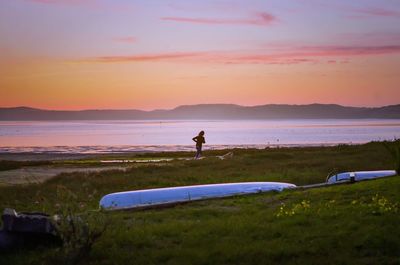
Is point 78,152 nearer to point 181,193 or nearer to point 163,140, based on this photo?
point 163,140

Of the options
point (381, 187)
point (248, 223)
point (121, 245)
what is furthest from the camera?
point (381, 187)

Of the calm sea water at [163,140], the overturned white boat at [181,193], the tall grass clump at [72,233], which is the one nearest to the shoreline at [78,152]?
the calm sea water at [163,140]

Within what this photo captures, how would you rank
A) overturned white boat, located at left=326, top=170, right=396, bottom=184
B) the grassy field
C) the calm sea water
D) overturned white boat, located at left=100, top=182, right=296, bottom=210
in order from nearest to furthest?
the grassy field, overturned white boat, located at left=100, top=182, right=296, bottom=210, overturned white boat, located at left=326, top=170, right=396, bottom=184, the calm sea water

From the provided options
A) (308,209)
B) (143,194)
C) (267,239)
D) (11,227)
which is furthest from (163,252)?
(143,194)

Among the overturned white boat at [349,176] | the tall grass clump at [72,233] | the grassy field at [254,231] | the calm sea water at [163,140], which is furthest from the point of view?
the calm sea water at [163,140]

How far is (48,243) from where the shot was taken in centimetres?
845

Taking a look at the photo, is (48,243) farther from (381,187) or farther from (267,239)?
(381,187)

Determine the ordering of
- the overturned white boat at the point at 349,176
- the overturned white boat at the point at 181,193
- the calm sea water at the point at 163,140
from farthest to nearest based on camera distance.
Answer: the calm sea water at the point at 163,140
the overturned white boat at the point at 349,176
the overturned white boat at the point at 181,193

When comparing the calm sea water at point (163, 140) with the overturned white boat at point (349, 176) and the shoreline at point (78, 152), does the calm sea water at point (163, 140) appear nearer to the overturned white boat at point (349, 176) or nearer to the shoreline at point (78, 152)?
the shoreline at point (78, 152)

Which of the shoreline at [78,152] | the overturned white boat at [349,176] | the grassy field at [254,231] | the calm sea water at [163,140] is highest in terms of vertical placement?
the calm sea water at [163,140]

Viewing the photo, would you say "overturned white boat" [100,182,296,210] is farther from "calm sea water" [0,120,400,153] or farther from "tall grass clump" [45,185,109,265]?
"calm sea water" [0,120,400,153]

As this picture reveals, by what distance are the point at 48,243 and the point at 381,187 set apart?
7115 mm

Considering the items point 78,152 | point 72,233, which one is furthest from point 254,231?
point 78,152

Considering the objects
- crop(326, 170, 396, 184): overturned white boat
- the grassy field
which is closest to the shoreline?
crop(326, 170, 396, 184): overturned white boat
